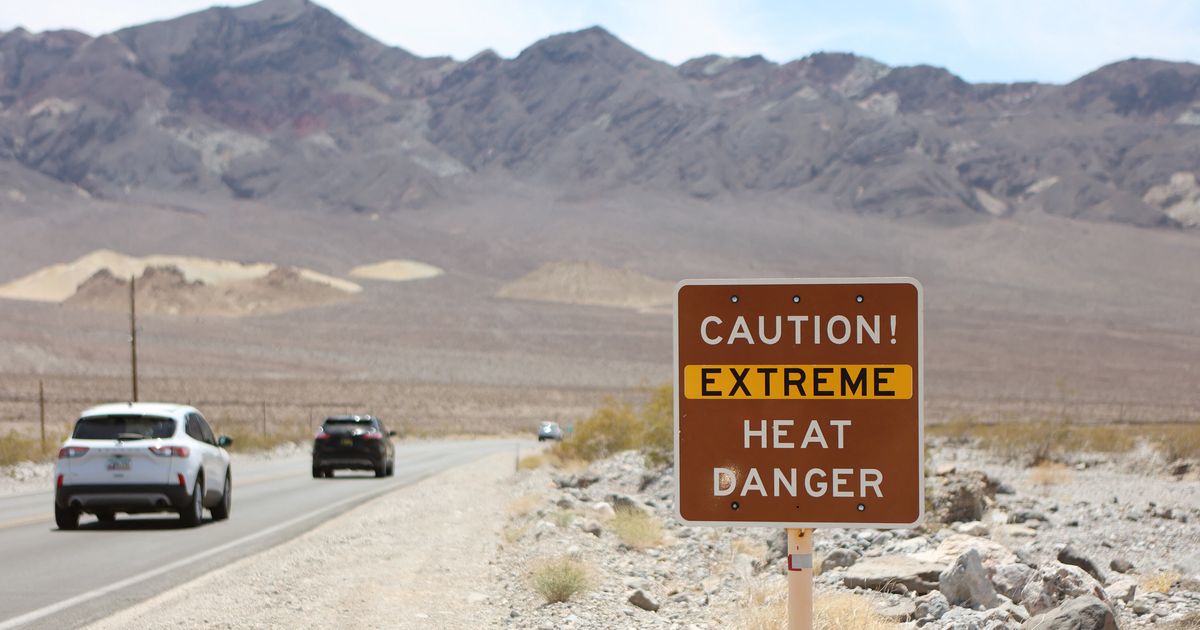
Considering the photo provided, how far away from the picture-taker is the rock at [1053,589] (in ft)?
32.6

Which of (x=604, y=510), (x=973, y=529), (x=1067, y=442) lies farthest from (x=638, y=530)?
(x=1067, y=442)

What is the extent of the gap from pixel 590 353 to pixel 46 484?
84958mm

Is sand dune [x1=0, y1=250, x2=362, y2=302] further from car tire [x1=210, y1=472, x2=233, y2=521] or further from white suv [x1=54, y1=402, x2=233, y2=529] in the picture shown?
white suv [x1=54, y1=402, x2=233, y2=529]

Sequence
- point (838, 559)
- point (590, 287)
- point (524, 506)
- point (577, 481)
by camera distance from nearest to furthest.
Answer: point (838, 559) < point (524, 506) < point (577, 481) < point (590, 287)

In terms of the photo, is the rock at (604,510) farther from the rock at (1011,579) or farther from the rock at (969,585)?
the rock at (969,585)

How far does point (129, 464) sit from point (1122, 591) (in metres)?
12.0

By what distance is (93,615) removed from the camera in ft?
36.0

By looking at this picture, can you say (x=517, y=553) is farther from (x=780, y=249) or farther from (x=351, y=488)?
(x=780, y=249)

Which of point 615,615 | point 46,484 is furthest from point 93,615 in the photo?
point 46,484

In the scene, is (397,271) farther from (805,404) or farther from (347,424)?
(805,404)

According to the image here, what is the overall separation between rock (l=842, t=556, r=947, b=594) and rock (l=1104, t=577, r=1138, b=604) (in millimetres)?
1360

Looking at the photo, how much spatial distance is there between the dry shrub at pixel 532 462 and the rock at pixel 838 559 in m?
22.2

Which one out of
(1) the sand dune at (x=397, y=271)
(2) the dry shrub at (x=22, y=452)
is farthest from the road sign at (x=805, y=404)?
(1) the sand dune at (x=397, y=271)

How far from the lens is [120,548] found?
1605 centimetres
